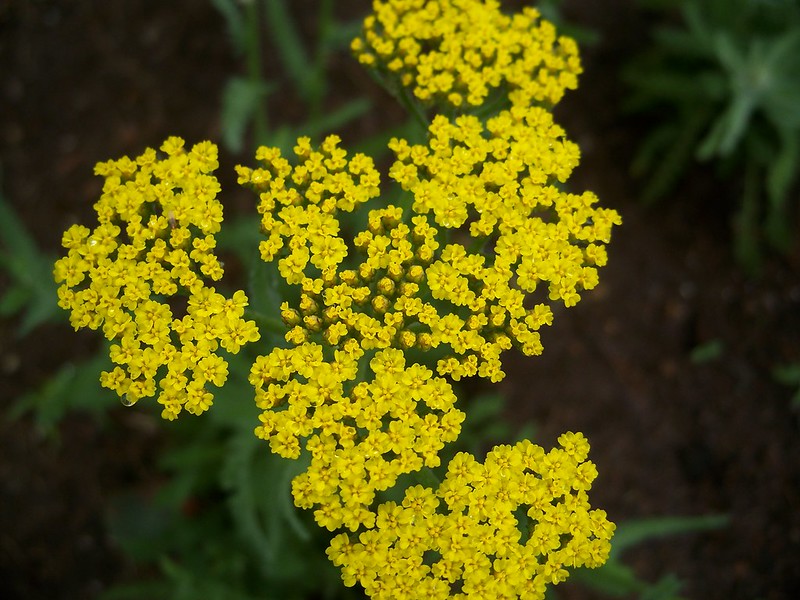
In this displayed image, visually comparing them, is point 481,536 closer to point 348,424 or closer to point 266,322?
point 348,424

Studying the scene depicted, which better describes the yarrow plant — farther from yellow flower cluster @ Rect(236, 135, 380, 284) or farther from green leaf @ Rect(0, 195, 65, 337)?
green leaf @ Rect(0, 195, 65, 337)

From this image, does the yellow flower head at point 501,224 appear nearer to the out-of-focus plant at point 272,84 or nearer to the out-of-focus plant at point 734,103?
the out-of-focus plant at point 272,84

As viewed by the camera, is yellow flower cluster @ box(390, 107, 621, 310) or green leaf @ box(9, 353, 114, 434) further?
green leaf @ box(9, 353, 114, 434)

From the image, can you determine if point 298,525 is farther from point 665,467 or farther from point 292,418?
point 665,467

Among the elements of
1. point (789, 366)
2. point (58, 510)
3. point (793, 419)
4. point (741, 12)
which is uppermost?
point (741, 12)

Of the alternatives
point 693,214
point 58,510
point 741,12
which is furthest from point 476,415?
point 741,12

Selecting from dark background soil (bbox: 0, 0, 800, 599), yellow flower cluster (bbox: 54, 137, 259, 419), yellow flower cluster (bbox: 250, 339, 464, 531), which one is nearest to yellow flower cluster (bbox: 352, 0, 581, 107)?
yellow flower cluster (bbox: 54, 137, 259, 419)
